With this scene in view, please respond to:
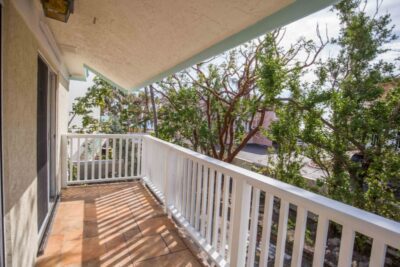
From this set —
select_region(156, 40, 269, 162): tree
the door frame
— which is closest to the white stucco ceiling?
the door frame

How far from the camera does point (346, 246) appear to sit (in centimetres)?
114

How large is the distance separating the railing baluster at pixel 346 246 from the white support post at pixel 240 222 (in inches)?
28.6

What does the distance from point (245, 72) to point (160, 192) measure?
3.78 m

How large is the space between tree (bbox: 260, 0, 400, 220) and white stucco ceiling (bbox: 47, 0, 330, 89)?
2626mm

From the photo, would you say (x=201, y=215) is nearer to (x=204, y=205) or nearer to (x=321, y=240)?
(x=204, y=205)

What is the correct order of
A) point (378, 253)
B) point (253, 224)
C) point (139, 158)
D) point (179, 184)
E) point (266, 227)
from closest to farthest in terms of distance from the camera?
1. point (378, 253)
2. point (266, 227)
3. point (253, 224)
4. point (179, 184)
5. point (139, 158)

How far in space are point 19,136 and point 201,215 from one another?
1.72 m

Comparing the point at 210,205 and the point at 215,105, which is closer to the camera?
the point at 210,205

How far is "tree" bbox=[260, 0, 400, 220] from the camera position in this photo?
361cm

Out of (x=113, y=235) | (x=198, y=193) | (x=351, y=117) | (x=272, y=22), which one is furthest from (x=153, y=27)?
(x=351, y=117)

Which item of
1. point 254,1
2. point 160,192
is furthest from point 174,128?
point 254,1

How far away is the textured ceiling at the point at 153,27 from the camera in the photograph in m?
1.52

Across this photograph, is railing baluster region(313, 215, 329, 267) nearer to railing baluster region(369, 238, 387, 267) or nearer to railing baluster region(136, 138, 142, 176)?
railing baluster region(369, 238, 387, 267)

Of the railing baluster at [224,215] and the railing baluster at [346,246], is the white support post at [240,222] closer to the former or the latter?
the railing baluster at [224,215]
